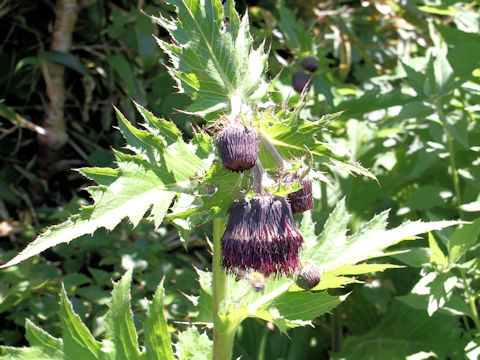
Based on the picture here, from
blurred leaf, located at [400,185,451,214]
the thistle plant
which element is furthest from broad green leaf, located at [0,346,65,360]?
blurred leaf, located at [400,185,451,214]

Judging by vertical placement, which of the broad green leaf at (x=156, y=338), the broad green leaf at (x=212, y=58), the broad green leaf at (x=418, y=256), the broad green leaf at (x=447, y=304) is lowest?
the broad green leaf at (x=447, y=304)

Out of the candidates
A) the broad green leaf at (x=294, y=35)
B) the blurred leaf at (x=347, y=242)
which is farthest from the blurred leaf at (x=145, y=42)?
the blurred leaf at (x=347, y=242)

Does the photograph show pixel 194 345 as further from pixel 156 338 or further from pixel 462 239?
pixel 462 239

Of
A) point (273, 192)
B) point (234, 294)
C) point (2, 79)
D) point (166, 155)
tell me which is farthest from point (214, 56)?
point (2, 79)

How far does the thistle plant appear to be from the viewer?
125 centimetres

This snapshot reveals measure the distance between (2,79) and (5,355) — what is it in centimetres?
196

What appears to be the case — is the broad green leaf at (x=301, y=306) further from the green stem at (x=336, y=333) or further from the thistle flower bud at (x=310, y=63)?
the thistle flower bud at (x=310, y=63)

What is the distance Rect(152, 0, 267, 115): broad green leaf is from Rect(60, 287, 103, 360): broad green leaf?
2.27 feet

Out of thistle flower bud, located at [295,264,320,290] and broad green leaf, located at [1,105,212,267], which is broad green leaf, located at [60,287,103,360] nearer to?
broad green leaf, located at [1,105,212,267]

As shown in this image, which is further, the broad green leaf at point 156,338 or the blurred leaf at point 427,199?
the blurred leaf at point 427,199

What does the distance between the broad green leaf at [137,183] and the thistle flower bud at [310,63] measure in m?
1.46

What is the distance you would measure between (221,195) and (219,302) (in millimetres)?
335

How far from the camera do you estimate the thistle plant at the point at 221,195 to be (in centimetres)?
125

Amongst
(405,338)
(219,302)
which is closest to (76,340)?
(219,302)
